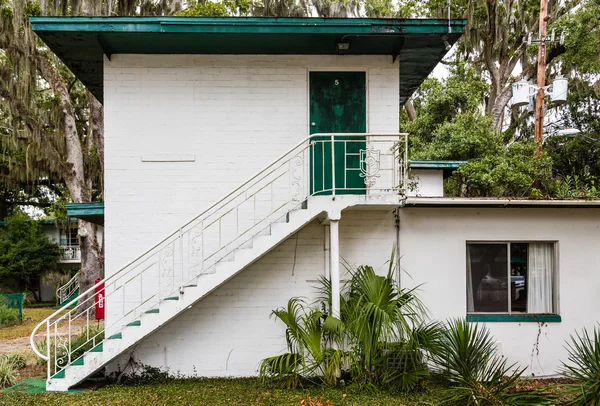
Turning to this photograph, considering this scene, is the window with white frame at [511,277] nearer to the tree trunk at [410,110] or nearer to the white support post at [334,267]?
the white support post at [334,267]

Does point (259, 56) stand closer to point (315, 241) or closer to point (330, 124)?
point (330, 124)

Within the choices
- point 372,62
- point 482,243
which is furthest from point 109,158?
point 482,243

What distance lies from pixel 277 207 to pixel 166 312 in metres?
2.67

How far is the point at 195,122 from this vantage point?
9.09m

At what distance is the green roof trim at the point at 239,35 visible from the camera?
8.29 m

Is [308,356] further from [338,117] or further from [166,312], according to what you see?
[338,117]

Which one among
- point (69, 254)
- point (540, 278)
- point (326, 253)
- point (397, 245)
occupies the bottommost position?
point (69, 254)

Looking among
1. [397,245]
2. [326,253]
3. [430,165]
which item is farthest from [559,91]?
[326,253]

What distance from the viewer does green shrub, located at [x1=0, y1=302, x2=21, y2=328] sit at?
1714 centimetres

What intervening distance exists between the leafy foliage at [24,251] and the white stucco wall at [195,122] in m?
17.4

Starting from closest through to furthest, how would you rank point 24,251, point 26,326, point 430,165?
point 430,165
point 26,326
point 24,251

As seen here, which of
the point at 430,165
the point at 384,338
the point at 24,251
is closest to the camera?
the point at 384,338

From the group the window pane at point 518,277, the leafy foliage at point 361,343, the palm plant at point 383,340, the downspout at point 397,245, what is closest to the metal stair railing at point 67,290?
the leafy foliage at point 361,343

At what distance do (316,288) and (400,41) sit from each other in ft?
15.2
